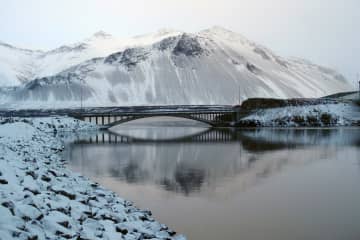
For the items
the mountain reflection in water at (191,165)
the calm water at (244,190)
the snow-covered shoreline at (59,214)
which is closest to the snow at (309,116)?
the mountain reflection in water at (191,165)

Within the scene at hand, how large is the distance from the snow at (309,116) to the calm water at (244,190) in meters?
60.8

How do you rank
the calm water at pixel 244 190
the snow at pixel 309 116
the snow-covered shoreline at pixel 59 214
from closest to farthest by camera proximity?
the snow-covered shoreline at pixel 59 214
the calm water at pixel 244 190
the snow at pixel 309 116

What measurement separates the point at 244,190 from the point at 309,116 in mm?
84652

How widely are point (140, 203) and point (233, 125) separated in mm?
90247

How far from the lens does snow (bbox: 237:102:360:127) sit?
332 ft

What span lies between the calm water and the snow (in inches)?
2392

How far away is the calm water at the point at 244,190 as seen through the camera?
16375 mm

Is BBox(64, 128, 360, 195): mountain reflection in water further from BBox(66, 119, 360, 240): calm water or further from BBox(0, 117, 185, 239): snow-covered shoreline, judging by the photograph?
BBox(0, 117, 185, 239): snow-covered shoreline

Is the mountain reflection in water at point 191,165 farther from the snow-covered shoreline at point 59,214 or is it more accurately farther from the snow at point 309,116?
the snow at point 309,116

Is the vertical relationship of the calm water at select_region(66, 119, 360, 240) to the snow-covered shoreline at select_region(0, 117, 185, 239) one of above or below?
below

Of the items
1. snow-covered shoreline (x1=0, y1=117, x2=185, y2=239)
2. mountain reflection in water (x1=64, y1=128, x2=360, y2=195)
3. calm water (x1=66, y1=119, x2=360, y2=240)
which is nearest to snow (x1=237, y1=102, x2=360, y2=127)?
mountain reflection in water (x1=64, y1=128, x2=360, y2=195)

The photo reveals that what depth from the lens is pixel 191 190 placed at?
2392 centimetres

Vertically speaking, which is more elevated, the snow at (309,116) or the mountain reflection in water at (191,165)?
the snow at (309,116)

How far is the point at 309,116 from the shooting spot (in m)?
103
